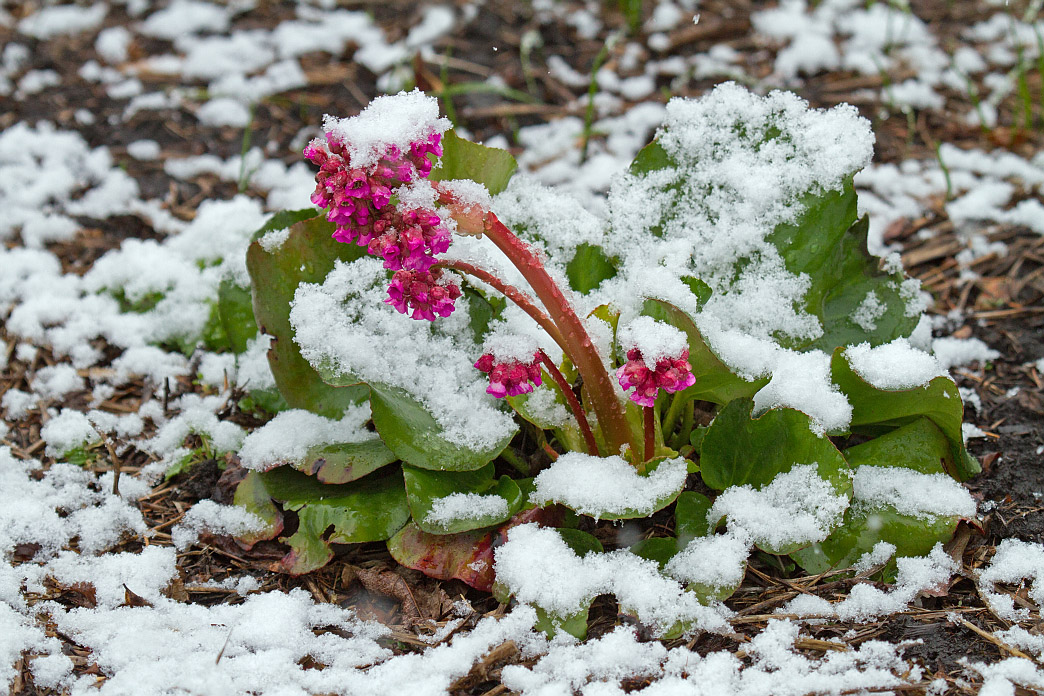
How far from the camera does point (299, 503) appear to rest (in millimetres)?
2029

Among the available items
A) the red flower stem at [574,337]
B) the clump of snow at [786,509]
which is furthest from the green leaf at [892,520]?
the red flower stem at [574,337]

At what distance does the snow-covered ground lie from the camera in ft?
5.70

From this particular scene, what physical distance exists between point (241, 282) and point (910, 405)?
66.4 inches

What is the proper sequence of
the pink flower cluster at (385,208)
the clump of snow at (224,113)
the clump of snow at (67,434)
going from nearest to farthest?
1. the pink flower cluster at (385,208)
2. the clump of snow at (67,434)
3. the clump of snow at (224,113)

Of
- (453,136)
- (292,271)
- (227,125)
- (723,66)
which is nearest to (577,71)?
(723,66)

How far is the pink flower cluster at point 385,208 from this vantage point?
1530mm

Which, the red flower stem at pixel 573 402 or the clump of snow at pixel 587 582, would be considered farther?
the red flower stem at pixel 573 402

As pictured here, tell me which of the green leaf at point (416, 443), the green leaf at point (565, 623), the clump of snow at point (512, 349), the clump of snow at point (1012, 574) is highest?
the clump of snow at point (512, 349)

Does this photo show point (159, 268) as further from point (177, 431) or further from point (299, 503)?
point (299, 503)

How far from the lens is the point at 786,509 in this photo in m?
1.84

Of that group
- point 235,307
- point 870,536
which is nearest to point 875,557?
point 870,536

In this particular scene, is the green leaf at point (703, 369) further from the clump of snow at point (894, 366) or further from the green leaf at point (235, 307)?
the green leaf at point (235, 307)

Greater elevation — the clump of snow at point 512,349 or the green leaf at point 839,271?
the clump of snow at point 512,349

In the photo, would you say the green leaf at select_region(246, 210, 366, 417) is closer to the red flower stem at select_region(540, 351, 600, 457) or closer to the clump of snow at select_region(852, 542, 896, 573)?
the red flower stem at select_region(540, 351, 600, 457)
